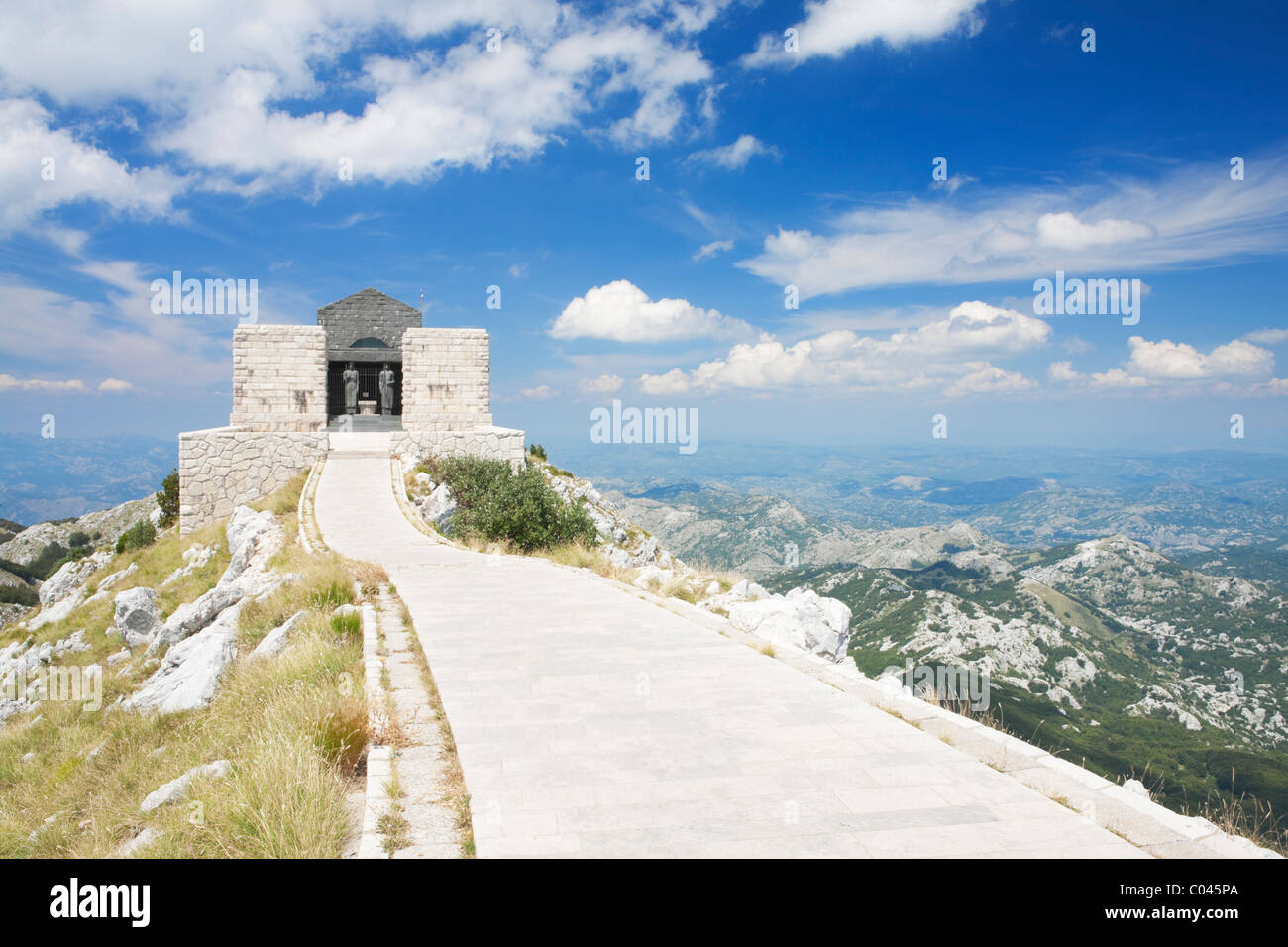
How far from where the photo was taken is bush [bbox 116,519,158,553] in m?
23.1

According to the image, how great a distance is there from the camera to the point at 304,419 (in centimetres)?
2323

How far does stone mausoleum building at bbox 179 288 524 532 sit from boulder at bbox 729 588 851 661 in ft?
43.5

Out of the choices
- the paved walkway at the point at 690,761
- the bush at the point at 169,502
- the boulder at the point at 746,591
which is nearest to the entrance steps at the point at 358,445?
the bush at the point at 169,502

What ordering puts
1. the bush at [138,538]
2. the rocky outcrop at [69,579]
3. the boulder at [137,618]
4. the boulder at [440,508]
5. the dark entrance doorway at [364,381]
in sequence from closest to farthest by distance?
the boulder at [137,618] < the boulder at [440,508] < the rocky outcrop at [69,579] < the bush at [138,538] < the dark entrance doorway at [364,381]

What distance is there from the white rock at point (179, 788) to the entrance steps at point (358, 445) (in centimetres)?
1797

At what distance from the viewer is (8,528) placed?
342ft

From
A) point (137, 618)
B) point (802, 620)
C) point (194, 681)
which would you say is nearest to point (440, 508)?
point (137, 618)

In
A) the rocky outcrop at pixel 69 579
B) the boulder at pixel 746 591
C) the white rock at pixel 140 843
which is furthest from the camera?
the rocky outcrop at pixel 69 579

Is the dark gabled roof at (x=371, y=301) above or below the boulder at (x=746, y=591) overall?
above

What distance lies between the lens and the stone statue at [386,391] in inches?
1139

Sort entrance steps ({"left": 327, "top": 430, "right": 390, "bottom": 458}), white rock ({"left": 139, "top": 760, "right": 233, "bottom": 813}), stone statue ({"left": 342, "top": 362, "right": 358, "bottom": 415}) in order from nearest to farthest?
1. white rock ({"left": 139, "top": 760, "right": 233, "bottom": 813})
2. entrance steps ({"left": 327, "top": 430, "right": 390, "bottom": 458})
3. stone statue ({"left": 342, "top": 362, "right": 358, "bottom": 415})

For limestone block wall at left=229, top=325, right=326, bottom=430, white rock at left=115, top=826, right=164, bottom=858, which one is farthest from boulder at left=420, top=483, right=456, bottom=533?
white rock at left=115, top=826, right=164, bottom=858

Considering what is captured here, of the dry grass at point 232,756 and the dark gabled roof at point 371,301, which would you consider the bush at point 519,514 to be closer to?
the dry grass at point 232,756

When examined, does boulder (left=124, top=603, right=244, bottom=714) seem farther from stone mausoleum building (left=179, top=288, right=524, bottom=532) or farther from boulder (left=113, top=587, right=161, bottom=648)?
stone mausoleum building (left=179, top=288, right=524, bottom=532)
